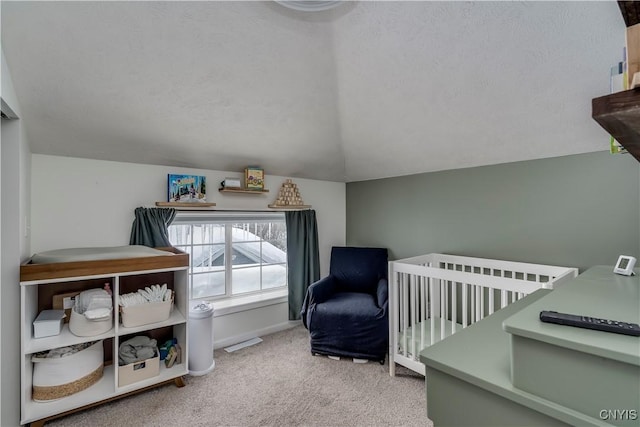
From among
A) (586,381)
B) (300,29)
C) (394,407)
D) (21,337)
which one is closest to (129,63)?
(300,29)

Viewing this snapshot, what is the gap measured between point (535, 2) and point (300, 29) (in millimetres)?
1155

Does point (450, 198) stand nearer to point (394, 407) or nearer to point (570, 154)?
point (570, 154)

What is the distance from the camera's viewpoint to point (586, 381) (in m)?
0.58

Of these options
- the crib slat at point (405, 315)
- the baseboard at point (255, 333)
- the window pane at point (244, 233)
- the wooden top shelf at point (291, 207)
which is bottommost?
the baseboard at point (255, 333)

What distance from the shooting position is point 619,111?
529 mm

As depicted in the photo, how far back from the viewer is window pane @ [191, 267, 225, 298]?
2.95m

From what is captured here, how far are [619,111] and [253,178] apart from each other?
2.74m

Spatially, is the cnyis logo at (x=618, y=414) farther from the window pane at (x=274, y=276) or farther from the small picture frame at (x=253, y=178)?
the window pane at (x=274, y=276)

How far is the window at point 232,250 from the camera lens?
291 cm

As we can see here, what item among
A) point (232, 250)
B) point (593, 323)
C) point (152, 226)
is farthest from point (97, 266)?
point (593, 323)

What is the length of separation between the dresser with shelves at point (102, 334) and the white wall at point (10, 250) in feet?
0.12

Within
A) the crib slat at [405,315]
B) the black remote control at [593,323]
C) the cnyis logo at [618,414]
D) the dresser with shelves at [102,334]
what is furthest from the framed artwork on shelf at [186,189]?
the cnyis logo at [618,414]

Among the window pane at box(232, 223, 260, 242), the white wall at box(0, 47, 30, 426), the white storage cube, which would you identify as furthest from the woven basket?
the window pane at box(232, 223, 260, 242)

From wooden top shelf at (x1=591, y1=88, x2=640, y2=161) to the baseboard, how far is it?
3070 millimetres
